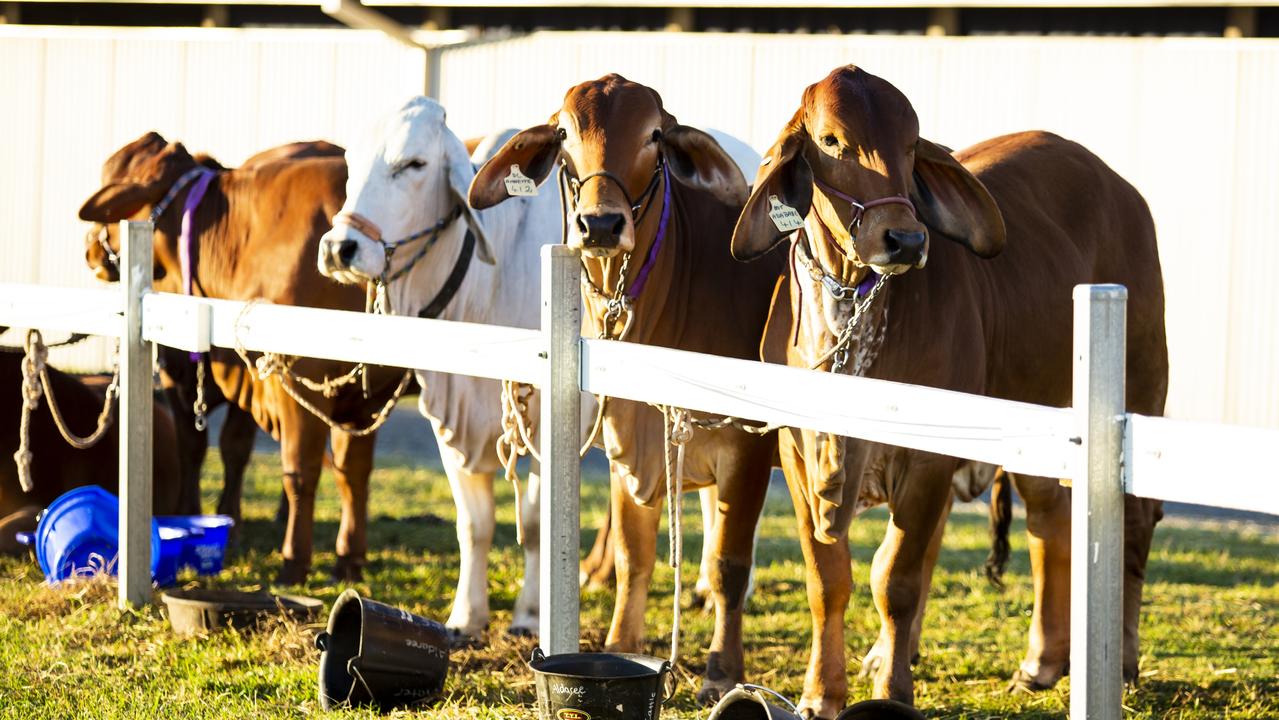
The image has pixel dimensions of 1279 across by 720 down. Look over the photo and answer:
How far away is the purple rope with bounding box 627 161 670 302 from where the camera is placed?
510cm

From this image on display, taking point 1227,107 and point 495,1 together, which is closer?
point 1227,107

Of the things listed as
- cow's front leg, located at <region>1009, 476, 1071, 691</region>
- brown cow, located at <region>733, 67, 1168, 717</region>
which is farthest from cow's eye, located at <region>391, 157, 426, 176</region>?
cow's front leg, located at <region>1009, 476, 1071, 691</region>

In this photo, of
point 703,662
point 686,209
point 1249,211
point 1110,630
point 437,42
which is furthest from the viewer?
point 437,42

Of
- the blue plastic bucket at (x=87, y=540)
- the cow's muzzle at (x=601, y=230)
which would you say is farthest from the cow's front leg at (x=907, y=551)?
the blue plastic bucket at (x=87, y=540)

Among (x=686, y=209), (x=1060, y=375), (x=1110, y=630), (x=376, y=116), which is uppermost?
(x=376, y=116)

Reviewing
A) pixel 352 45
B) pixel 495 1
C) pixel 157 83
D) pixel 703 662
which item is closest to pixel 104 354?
pixel 157 83

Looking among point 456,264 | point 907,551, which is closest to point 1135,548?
point 907,551

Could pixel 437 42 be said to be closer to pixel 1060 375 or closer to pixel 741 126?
pixel 741 126

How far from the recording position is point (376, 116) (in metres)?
6.24

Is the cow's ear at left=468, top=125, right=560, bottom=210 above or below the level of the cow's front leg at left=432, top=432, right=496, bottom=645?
above

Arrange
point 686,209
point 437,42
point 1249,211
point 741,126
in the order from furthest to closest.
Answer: point 437,42 → point 741,126 → point 1249,211 → point 686,209

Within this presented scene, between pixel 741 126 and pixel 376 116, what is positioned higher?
pixel 741 126

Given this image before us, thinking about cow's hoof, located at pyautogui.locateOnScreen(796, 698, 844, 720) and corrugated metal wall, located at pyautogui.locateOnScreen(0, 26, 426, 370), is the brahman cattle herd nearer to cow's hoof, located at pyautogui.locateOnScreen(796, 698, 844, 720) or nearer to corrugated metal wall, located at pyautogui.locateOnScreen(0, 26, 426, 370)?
cow's hoof, located at pyautogui.locateOnScreen(796, 698, 844, 720)

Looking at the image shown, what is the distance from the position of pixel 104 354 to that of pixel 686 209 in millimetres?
12809
